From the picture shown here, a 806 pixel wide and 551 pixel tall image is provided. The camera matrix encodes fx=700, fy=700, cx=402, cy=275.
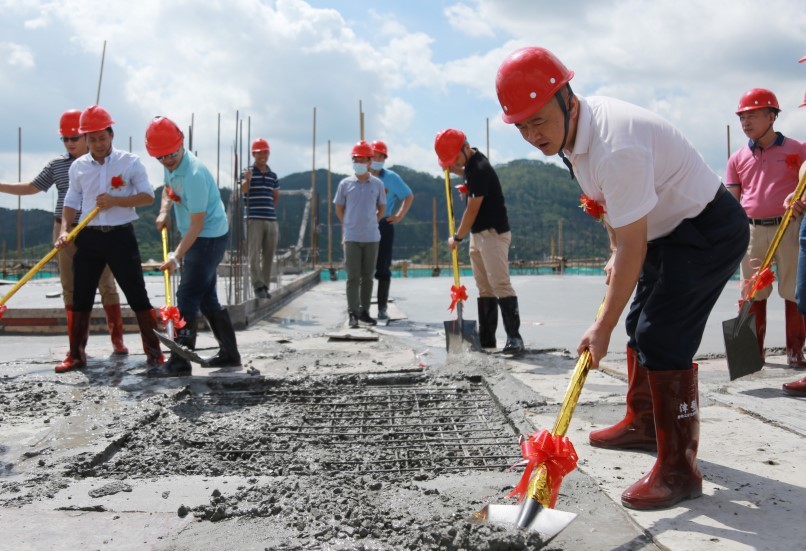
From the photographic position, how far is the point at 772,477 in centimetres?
231

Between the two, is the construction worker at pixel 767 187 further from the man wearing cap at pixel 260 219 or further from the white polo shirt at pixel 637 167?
the man wearing cap at pixel 260 219

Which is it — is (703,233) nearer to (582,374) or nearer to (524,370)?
(582,374)

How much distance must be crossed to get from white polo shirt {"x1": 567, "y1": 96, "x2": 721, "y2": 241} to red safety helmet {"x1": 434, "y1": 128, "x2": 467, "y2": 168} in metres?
2.75

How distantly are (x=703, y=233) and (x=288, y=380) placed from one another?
2.56m

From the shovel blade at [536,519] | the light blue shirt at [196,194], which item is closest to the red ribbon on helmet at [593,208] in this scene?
the shovel blade at [536,519]

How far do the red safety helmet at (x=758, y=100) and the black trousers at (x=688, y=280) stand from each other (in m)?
2.57

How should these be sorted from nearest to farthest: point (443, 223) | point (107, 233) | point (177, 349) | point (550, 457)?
point (550, 457) → point (177, 349) → point (107, 233) → point (443, 223)

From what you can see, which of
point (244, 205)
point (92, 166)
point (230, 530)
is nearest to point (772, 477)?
point (230, 530)

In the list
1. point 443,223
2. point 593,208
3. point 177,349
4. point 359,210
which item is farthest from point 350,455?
point 443,223

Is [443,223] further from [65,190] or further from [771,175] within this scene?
[771,175]

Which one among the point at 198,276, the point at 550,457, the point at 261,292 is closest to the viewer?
the point at 550,457

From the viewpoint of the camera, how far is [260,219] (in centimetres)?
798

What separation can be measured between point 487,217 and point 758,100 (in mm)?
1908

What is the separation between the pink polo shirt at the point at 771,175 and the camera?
447 cm
